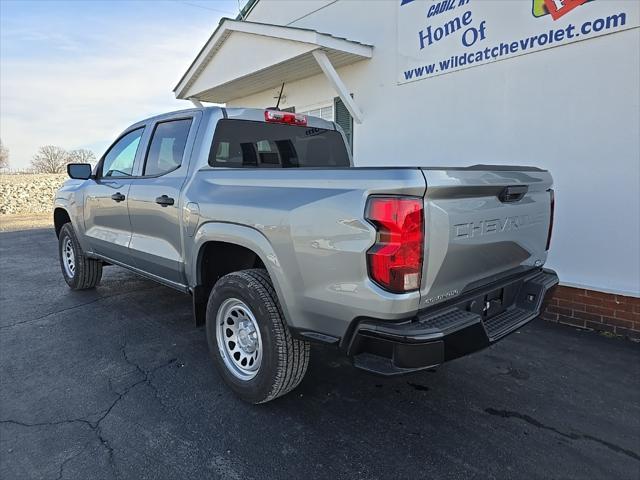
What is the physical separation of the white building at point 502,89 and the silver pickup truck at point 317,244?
1803mm

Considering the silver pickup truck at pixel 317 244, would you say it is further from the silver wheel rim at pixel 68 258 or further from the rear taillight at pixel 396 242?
the silver wheel rim at pixel 68 258

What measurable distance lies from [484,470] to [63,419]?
2.69m

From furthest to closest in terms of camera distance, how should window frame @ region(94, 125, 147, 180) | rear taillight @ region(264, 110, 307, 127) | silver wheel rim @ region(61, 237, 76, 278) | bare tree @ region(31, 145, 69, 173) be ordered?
bare tree @ region(31, 145, 69, 173) → silver wheel rim @ region(61, 237, 76, 278) → window frame @ region(94, 125, 147, 180) → rear taillight @ region(264, 110, 307, 127)

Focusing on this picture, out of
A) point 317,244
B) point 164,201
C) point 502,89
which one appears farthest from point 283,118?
point 502,89

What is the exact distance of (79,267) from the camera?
5.54 metres

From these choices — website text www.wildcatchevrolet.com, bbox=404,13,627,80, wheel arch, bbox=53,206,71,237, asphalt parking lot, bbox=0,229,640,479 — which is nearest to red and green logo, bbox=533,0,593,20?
website text www.wildcatchevrolet.com, bbox=404,13,627,80

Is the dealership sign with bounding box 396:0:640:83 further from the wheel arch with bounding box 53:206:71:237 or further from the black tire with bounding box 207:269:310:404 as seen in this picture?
the wheel arch with bounding box 53:206:71:237

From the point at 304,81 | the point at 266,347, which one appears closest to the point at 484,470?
the point at 266,347

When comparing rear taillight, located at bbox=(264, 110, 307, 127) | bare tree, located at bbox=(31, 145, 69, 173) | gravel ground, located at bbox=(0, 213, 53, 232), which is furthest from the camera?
bare tree, located at bbox=(31, 145, 69, 173)

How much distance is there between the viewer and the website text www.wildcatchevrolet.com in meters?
4.18

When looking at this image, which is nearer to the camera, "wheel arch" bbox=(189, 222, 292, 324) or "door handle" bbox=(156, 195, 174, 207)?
"wheel arch" bbox=(189, 222, 292, 324)

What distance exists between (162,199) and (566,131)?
4204 millimetres

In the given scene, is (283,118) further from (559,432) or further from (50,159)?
(50,159)

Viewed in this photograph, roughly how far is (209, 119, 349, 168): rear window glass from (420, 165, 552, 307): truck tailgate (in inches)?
73.3
